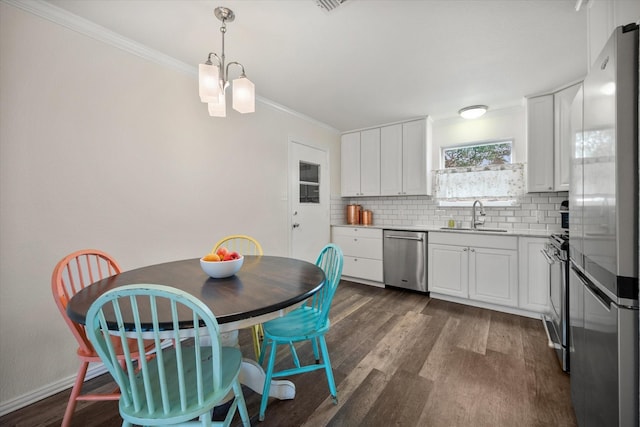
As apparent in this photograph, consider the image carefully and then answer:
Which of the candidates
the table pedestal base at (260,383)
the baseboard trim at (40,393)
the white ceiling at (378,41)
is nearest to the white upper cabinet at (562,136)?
the white ceiling at (378,41)

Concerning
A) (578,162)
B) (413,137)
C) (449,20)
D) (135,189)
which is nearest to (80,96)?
(135,189)

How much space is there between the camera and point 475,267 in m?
3.07

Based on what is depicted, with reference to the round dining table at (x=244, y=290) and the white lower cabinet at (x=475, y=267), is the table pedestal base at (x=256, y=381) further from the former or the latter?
the white lower cabinet at (x=475, y=267)

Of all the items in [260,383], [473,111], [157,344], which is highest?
[473,111]

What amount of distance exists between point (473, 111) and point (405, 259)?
206 centimetres

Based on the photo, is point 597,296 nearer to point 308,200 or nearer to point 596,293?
point 596,293

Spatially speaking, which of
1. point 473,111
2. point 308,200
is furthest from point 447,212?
point 308,200

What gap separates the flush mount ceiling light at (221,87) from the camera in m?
1.48

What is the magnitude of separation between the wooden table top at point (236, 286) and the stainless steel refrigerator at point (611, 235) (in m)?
1.09

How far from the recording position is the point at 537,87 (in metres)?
2.79

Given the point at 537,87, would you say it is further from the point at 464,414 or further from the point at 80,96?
the point at 80,96

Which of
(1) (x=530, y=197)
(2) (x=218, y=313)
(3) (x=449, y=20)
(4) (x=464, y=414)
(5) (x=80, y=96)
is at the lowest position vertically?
(4) (x=464, y=414)

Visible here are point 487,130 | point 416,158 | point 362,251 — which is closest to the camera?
point 487,130

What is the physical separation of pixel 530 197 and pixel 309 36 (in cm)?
316
